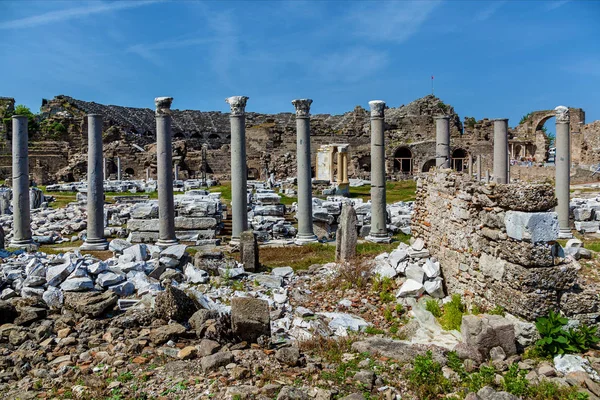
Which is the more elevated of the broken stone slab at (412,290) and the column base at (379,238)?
the column base at (379,238)

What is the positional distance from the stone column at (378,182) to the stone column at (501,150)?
11.0ft

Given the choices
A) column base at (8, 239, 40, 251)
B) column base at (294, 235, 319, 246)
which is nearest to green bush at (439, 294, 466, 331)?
column base at (294, 235, 319, 246)

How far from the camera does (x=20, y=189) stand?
13742mm

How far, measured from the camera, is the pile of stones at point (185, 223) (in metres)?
14.7

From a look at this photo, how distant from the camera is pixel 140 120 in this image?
55.7m

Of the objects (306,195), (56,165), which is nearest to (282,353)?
(306,195)

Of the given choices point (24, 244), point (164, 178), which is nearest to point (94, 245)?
point (24, 244)

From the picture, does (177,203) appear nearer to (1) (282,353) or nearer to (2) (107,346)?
(2) (107,346)

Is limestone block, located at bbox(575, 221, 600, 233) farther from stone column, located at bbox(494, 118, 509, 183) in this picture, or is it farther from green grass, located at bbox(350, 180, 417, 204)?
green grass, located at bbox(350, 180, 417, 204)

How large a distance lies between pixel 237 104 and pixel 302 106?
180 cm

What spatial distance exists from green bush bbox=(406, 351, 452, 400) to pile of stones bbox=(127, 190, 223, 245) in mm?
9031

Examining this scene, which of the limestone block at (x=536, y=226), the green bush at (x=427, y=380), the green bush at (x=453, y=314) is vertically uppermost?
the limestone block at (x=536, y=226)

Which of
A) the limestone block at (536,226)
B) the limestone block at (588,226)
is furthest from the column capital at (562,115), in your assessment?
the limestone block at (536,226)

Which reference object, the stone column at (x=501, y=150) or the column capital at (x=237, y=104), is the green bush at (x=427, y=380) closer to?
the column capital at (x=237, y=104)
